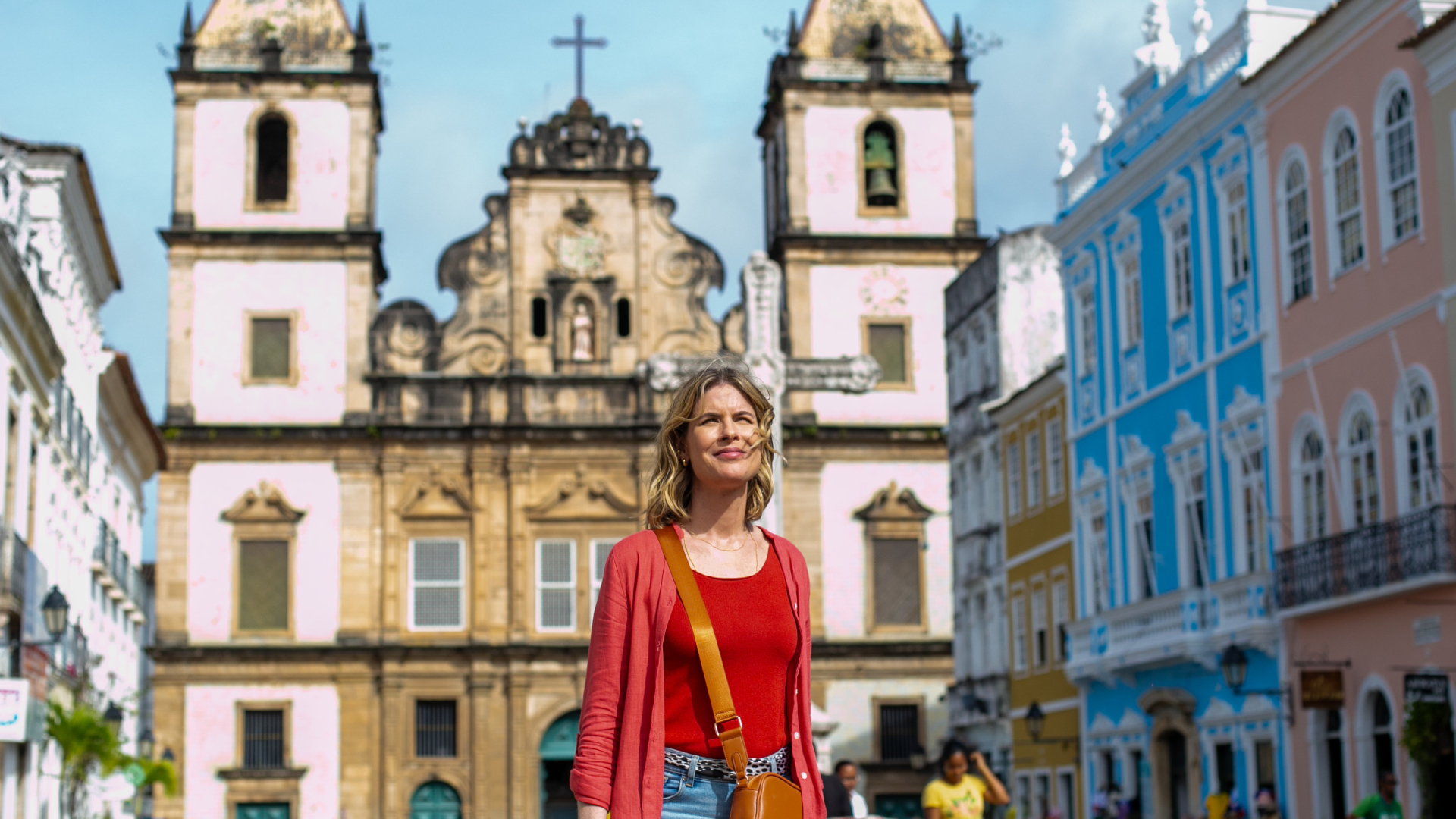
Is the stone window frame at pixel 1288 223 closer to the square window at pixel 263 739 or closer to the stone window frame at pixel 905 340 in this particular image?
the stone window frame at pixel 905 340

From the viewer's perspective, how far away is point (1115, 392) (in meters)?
29.9

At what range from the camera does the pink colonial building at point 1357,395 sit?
2066cm

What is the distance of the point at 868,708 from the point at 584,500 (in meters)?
7.34

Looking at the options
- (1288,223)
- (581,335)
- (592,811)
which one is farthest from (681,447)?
(581,335)

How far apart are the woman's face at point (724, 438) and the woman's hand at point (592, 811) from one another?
81 cm

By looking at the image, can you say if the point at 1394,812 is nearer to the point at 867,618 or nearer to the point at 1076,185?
the point at 1076,185

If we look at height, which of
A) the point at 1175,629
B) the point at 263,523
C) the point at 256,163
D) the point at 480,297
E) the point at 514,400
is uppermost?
the point at 256,163

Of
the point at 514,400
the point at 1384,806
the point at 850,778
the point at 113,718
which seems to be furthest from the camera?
the point at 514,400

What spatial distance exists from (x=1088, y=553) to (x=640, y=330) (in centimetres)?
1590

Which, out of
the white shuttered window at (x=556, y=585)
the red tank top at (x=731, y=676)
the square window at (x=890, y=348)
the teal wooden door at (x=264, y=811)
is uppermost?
the square window at (x=890, y=348)

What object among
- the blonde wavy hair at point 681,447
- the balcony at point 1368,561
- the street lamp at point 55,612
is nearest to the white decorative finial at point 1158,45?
the balcony at point 1368,561

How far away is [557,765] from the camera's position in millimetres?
43375

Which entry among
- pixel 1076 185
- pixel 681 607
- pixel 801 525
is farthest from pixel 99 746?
pixel 681 607

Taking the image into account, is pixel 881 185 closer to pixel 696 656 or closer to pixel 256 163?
pixel 256 163
